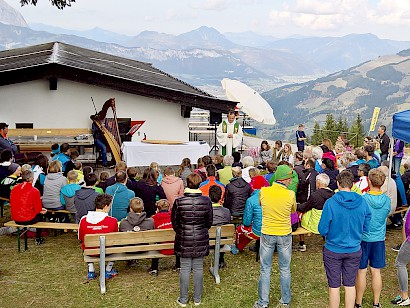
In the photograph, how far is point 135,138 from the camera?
13.0 m

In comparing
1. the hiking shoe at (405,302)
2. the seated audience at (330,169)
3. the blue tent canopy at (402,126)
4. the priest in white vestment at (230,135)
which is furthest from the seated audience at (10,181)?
the priest in white vestment at (230,135)

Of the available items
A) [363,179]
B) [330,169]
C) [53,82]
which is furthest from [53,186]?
[53,82]

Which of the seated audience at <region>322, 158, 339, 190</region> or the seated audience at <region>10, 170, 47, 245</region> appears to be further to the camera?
the seated audience at <region>322, 158, 339, 190</region>

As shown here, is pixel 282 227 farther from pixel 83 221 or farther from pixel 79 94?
pixel 79 94

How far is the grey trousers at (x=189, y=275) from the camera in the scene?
5395 millimetres

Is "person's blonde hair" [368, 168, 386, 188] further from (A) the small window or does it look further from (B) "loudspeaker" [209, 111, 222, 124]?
(A) the small window

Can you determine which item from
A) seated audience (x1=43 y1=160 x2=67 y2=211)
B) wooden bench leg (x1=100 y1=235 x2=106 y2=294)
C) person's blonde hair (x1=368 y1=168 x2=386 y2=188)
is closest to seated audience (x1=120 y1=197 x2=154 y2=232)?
wooden bench leg (x1=100 y1=235 x2=106 y2=294)

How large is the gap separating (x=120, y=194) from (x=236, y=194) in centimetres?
174

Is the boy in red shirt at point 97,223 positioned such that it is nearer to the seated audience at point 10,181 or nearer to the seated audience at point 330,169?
the seated audience at point 10,181

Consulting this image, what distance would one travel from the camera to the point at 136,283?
6.12 metres

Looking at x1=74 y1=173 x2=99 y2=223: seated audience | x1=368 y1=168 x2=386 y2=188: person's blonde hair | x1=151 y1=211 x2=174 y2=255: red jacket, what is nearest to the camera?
x1=368 y1=168 x2=386 y2=188: person's blonde hair

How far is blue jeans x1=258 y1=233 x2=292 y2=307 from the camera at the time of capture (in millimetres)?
5246

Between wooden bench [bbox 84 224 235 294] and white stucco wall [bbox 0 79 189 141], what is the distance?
7165mm

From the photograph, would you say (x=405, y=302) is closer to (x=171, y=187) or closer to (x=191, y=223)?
(x=191, y=223)
